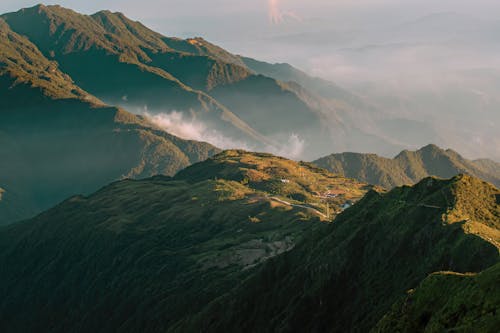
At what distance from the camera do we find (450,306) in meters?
105

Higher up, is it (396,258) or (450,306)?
(396,258)

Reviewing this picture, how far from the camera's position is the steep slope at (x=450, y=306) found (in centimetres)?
9719

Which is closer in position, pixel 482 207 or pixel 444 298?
pixel 444 298

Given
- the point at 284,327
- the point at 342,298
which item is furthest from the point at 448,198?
the point at 284,327

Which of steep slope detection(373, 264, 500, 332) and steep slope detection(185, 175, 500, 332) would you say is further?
steep slope detection(185, 175, 500, 332)

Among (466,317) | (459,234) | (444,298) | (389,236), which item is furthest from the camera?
(389,236)

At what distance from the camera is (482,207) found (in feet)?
638

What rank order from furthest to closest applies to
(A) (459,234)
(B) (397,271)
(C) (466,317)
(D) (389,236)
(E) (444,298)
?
(D) (389,236) → (B) (397,271) → (A) (459,234) → (E) (444,298) → (C) (466,317)

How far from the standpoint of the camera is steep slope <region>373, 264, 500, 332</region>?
319 feet

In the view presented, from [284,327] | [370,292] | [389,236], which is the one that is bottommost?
[284,327]

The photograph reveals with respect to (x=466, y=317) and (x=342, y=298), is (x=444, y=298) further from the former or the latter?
(x=342, y=298)

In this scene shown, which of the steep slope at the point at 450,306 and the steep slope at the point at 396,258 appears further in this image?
the steep slope at the point at 396,258

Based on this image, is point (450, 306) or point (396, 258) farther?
point (396, 258)

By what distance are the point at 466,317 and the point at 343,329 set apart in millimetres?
75609
